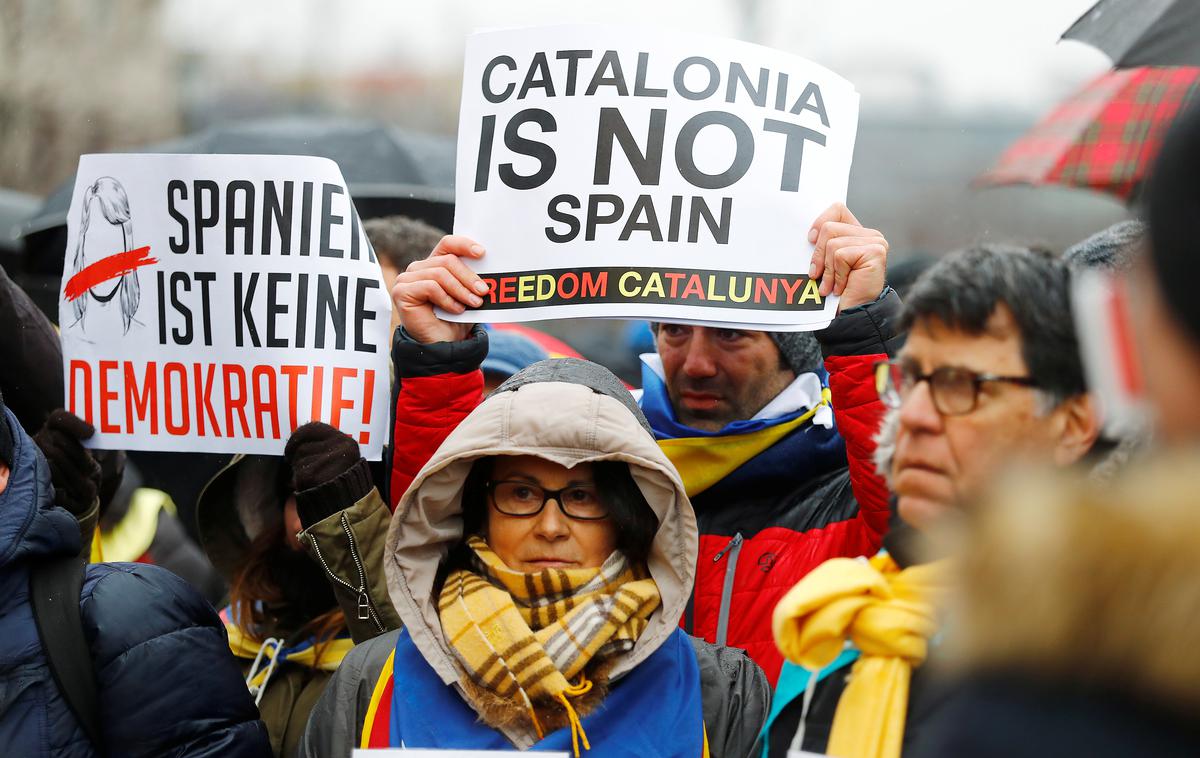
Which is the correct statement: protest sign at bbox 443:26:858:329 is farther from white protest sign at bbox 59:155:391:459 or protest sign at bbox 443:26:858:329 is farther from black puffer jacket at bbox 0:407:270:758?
black puffer jacket at bbox 0:407:270:758

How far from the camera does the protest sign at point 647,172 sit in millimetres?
2779

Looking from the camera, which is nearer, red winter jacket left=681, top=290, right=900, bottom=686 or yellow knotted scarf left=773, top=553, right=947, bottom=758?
yellow knotted scarf left=773, top=553, right=947, bottom=758

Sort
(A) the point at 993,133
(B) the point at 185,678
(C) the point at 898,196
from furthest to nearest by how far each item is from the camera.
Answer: (A) the point at 993,133
(C) the point at 898,196
(B) the point at 185,678

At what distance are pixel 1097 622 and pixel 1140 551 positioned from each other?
0.07 meters

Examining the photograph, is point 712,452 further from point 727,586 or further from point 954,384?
point 954,384

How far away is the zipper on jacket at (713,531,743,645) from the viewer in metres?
2.83

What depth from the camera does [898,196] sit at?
20.3 metres

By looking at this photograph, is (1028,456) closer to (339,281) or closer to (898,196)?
(339,281)

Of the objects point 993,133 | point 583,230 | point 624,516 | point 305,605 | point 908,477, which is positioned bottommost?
point 305,605

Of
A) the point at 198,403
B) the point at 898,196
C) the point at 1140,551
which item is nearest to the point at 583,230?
the point at 198,403

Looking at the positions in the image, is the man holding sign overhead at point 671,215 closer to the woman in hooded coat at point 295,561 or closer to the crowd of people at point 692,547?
the crowd of people at point 692,547

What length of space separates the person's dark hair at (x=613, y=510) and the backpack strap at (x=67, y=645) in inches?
25.7

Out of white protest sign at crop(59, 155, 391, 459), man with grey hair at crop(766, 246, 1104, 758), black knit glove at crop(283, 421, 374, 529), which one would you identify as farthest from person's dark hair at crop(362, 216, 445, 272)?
man with grey hair at crop(766, 246, 1104, 758)

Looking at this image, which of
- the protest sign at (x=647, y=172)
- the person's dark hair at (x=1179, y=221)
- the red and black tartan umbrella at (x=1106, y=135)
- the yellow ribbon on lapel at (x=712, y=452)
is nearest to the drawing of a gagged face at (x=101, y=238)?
the protest sign at (x=647, y=172)
